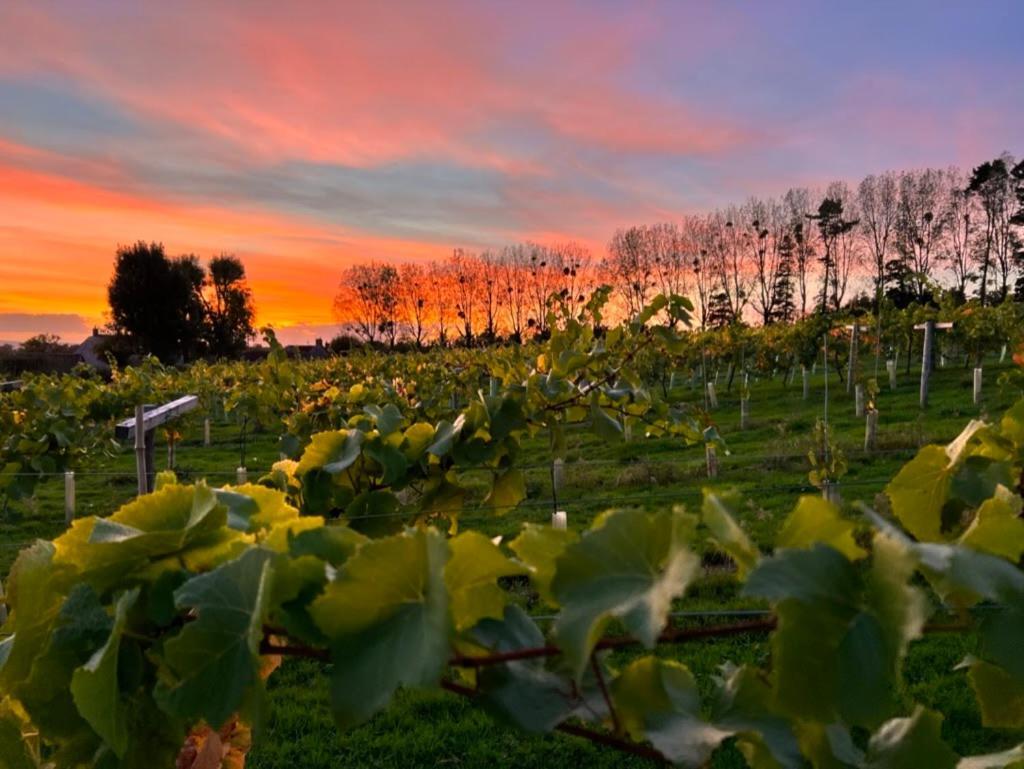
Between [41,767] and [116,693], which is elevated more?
[116,693]

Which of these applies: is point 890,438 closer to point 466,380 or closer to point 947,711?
point 466,380

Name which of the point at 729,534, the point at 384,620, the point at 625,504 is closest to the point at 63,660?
the point at 384,620

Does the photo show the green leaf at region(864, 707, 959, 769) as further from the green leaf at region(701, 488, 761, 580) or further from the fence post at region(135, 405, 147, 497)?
the fence post at region(135, 405, 147, 497)

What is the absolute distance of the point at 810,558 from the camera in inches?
21.5

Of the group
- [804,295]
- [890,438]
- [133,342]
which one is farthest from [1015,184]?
[133,342]

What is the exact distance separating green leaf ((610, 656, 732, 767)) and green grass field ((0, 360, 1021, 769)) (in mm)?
115

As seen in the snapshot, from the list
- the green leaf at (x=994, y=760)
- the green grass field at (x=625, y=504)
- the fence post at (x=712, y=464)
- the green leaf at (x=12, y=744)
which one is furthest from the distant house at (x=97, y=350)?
the green leaf at (x=994, y=760)

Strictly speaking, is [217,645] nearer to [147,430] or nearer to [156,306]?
[147,430]

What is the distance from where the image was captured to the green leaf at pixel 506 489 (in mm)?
2070

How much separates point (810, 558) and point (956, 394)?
19572 mm

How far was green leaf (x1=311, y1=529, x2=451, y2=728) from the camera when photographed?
54 cm

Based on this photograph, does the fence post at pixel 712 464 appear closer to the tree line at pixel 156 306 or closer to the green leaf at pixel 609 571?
the green leaf at pixel 609 571

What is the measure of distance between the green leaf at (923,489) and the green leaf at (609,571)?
48 centimetres

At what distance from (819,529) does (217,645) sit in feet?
1.59
